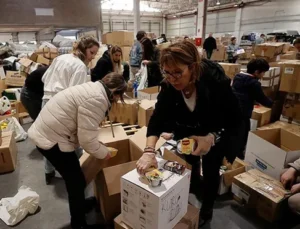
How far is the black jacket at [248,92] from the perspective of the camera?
214 centimetres

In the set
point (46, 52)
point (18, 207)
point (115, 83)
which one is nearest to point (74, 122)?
point (115, 83)

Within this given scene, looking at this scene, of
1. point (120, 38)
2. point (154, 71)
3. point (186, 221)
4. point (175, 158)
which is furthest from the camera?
point (120, 38)

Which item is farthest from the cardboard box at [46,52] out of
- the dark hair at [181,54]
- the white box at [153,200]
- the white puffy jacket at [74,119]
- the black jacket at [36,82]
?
the white box at [153,200]

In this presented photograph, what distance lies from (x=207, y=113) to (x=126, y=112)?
1806 mm

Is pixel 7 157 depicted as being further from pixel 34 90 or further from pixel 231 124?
pixel 231 124

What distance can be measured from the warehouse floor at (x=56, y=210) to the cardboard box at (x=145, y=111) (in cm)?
107

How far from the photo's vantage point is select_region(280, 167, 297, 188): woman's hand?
61.1 inches

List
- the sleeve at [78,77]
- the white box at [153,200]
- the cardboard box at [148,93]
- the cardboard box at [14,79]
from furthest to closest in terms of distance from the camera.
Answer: the cardboard box at [14,79] → the cardboard box at [148,93] → the sleeve at [78,77] → the white box at [153,200]

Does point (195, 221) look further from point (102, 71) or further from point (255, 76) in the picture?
point (102, 71)

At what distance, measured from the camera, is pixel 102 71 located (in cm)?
285

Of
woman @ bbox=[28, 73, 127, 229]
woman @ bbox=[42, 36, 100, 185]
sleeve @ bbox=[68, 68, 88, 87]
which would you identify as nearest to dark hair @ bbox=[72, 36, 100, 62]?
woman @ bbox=[42, 36, 100, 185]

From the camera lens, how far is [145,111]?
2.61m

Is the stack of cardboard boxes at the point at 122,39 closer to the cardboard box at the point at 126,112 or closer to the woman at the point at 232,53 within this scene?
the cardboard box at the point at 126,112

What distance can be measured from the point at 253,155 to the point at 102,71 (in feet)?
6.51
